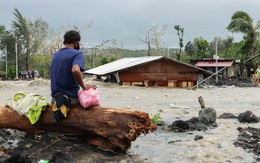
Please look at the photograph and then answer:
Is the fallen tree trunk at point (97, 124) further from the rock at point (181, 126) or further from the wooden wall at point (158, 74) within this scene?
the wooden wall at point (158, 74)

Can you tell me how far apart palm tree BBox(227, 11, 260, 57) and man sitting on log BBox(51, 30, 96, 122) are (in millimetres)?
39424

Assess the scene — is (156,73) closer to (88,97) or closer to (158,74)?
(158,74)

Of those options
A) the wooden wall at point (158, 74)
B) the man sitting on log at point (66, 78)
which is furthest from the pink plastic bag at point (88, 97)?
the wooden wall at point (158, 74)

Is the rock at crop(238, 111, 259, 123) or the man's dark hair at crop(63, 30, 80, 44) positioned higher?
the man's dark hair at crop(63, 30, 80, 44)

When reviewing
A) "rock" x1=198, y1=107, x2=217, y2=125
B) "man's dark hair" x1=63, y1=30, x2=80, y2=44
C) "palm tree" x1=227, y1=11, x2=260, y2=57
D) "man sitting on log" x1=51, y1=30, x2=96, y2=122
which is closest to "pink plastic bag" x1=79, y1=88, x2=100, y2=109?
"man sitting on log" x1=51, y1=30, x2=96, y2=122

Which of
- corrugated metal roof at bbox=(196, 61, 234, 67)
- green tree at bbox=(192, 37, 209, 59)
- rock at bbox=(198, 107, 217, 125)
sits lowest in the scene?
rock at bbox=(198, 107, 217, 125)

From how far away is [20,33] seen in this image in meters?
54.9

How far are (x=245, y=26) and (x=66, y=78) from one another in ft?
131

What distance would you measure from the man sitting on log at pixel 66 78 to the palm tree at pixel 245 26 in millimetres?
39424

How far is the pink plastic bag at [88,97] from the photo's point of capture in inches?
238

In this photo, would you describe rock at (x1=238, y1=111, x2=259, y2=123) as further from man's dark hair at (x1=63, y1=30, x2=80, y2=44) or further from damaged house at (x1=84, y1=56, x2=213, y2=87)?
damaged house at (x1=84, y1=56, x2=213, y2=87)

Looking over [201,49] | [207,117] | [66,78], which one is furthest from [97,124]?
[201,49]

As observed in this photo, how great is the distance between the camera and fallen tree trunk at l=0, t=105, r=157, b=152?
588 cm

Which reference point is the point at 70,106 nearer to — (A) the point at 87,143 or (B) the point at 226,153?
(A) the point at 87,143
